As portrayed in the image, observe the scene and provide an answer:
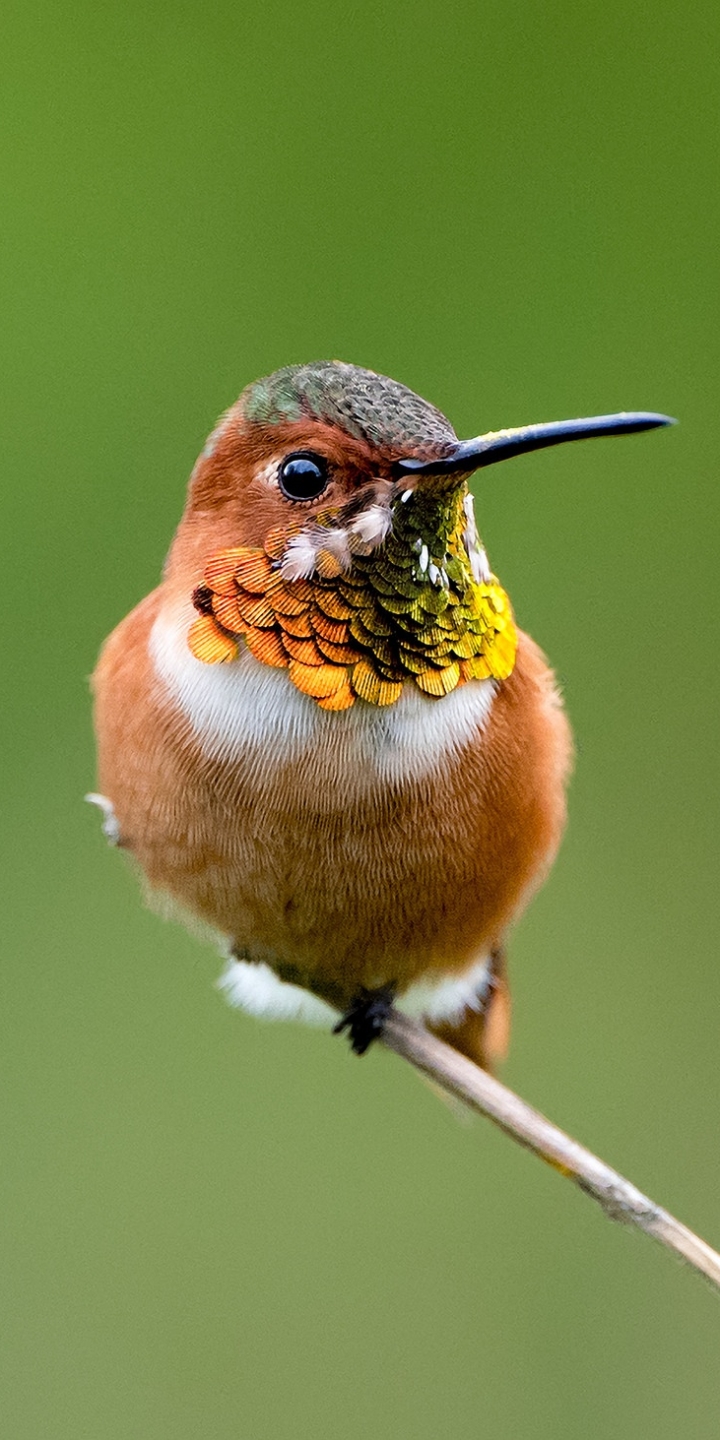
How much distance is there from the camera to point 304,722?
227 cm

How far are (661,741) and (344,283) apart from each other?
4.93 ft

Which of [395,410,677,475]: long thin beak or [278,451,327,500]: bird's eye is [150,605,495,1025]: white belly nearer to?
[278,451,327,500]: bird's eye

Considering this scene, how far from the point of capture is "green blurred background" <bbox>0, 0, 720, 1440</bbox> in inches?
157

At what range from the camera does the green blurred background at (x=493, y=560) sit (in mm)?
3998

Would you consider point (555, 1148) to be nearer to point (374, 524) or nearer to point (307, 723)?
point (307, 723)

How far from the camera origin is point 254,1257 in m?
4.06

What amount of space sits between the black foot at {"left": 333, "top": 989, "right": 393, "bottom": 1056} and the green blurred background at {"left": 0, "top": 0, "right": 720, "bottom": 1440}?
41.6 inches

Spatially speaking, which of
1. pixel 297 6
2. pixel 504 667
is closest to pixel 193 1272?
pixel 504 667

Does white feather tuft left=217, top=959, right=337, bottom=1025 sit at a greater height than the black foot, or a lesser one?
greater

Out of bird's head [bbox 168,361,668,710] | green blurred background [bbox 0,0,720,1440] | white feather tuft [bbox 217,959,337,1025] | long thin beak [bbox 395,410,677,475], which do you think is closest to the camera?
long thin beak [bbox 395,410,677,475]

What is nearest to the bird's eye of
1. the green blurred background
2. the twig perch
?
the twig perch

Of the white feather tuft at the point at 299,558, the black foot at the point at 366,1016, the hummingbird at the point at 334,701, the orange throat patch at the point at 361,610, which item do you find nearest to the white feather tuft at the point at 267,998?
the black foot at the point at 366,1016

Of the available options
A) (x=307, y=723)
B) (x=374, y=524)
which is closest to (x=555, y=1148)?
(x=307, y=723)

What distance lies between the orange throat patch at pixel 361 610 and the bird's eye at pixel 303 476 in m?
0.04
